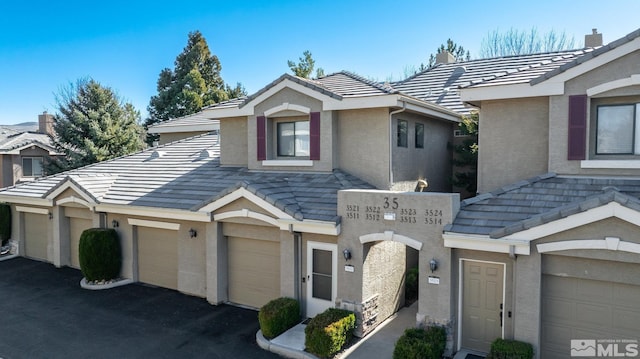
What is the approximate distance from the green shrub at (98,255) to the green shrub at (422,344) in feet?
37.2

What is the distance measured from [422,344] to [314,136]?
7664 mm

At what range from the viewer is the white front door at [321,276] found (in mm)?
11953

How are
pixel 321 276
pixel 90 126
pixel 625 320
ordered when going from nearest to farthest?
pixel 625 320 → pixel 321 276 → pixel 90 126

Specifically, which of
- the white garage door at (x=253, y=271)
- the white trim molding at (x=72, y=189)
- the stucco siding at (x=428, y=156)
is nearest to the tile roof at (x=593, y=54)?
the stucco siding at (x=428, y=156)

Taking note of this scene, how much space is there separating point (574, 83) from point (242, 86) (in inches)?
1556

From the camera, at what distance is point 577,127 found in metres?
11.0

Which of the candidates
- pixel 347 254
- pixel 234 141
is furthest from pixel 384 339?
pixel 234 141

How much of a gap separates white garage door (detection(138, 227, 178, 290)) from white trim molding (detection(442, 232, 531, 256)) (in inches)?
387

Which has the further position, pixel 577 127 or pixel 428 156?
pixel 428 156

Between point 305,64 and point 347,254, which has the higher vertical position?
point 305,64

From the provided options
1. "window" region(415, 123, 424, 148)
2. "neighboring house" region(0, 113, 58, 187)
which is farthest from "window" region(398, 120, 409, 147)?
"neighboring house" region(0, 113, 58, 187)

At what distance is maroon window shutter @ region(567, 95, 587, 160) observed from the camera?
10.9m

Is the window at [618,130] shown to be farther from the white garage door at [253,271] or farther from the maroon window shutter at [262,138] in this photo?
the maroon window shutter at [262,138]

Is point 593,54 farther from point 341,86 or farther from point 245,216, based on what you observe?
point 245,216
